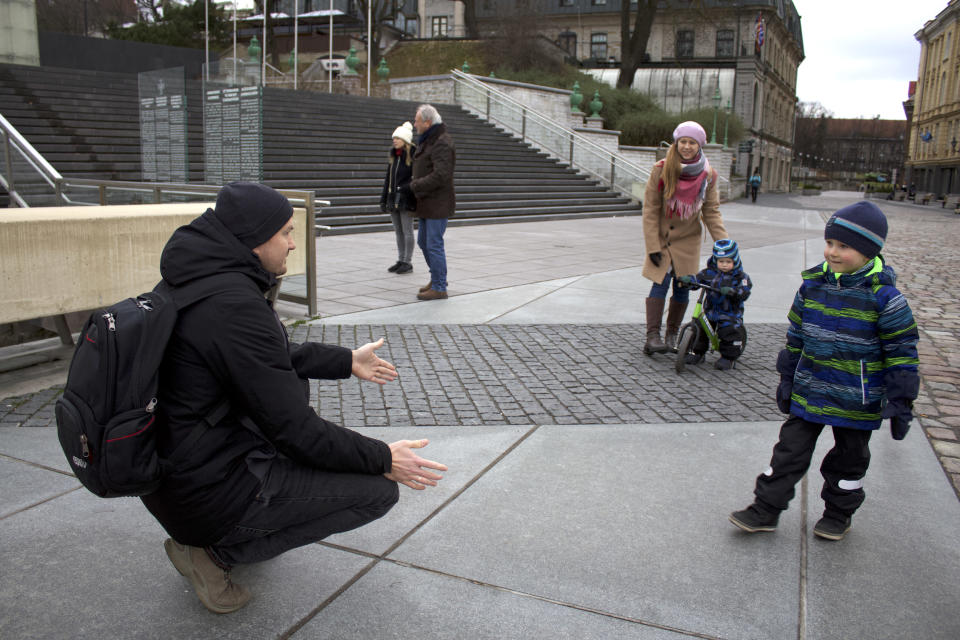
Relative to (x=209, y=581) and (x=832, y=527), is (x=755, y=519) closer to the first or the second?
(x=832, y=527)

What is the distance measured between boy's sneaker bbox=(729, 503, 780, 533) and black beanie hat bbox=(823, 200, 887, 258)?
113 cm

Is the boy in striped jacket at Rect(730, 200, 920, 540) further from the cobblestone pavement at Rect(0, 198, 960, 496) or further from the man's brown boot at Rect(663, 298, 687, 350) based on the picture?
the man's brown boot at Rect(663, 298, 687, 350)

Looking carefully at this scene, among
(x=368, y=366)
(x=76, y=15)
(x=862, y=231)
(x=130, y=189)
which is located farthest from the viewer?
(x=76, y=15)

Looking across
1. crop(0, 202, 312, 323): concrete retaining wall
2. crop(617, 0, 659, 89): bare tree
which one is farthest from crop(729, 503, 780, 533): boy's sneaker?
crop(617, 0, 659, 89): bare tree

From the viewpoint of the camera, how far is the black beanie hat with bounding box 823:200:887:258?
2998 millimetres

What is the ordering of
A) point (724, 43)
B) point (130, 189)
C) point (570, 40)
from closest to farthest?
point (130, 189) < point (724, 43) < point (570, 40)

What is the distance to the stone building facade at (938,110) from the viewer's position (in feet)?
191

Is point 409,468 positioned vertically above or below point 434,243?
below

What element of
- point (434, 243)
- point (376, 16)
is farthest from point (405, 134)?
point (376, 16)

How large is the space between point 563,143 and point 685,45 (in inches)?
1416

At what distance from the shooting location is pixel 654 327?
20.0 feet

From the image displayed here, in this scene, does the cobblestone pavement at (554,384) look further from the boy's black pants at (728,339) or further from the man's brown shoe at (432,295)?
the man's brown shoe at (432,295)

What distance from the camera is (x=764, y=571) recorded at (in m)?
2.93

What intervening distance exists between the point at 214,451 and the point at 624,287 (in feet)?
24.4
